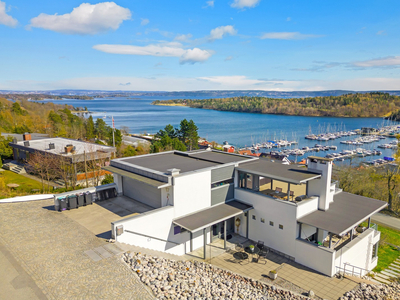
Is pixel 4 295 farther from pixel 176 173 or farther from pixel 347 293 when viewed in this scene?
pixel 347 293

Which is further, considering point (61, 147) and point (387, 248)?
point (61, 147)

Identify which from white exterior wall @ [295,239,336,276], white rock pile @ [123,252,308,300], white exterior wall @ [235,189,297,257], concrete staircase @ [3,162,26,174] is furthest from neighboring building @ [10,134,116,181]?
white exterior wall @ [295,239,336,276]

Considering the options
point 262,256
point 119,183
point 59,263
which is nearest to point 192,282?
point 59,263

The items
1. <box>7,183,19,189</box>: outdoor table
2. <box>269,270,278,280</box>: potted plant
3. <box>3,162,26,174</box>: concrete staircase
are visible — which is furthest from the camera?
<box>3,162,26,174</box>: concrete staircase

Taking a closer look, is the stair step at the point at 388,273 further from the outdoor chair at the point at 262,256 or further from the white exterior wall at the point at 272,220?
the outdoor chair at the point at 262,256

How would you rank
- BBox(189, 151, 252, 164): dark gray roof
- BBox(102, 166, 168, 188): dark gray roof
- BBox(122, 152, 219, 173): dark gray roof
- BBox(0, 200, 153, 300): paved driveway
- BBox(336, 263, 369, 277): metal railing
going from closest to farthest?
BBox(0, 200, 153, 300): paved driveway
BBox(336, 263, 369, 277): metal railing
BBox(102, 166, 168, 188): dark gray roof
BBox(122, 152, 219, 173): dark gray roof
BBox(189, 151, 252, 164): dark gray roof

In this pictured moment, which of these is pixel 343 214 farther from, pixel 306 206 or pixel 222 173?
pixel 222 173

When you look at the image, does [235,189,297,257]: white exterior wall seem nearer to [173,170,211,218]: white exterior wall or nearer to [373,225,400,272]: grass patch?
[173,170,211,218]: white exterior wall
